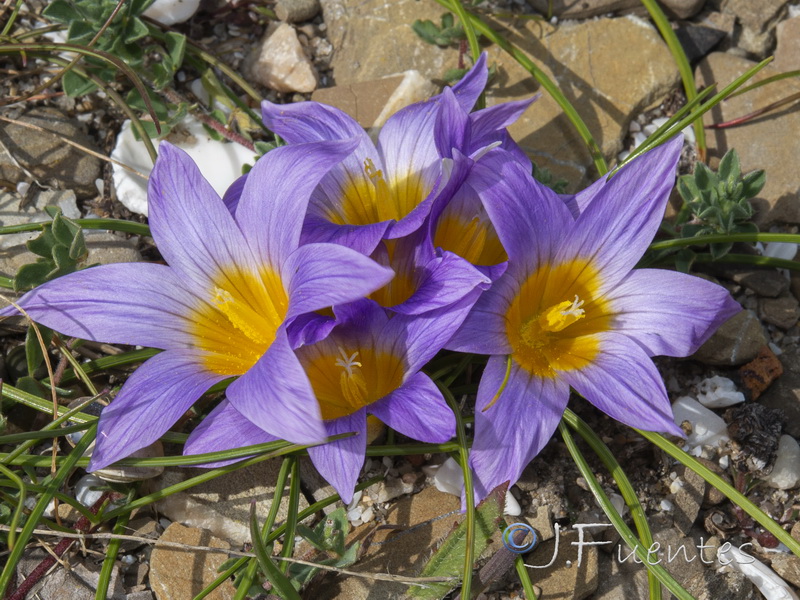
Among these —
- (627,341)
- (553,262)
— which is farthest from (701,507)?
(553,262)

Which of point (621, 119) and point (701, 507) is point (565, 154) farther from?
point (701, 507)

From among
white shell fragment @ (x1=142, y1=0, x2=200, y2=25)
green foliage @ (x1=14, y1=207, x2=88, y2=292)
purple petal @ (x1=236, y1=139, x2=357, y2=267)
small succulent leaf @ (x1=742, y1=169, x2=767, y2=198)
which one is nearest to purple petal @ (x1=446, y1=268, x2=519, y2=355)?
purple petal @ (x1=236, y1=139, x2=357, y2=267)

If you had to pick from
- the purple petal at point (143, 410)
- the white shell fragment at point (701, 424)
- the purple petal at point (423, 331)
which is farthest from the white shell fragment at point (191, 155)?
the white shell fragment at point (701, 424)

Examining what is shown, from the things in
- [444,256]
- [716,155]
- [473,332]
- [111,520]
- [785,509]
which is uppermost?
[444,256]

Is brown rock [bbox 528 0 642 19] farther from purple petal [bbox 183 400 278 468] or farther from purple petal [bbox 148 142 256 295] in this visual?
purple petal [bbox 183 400 278 468]

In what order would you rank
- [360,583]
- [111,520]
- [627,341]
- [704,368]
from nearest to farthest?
1. [627,341]
2. [360,583]
3. [111,520]
4. [704,368]

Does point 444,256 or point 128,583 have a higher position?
point 444,256
